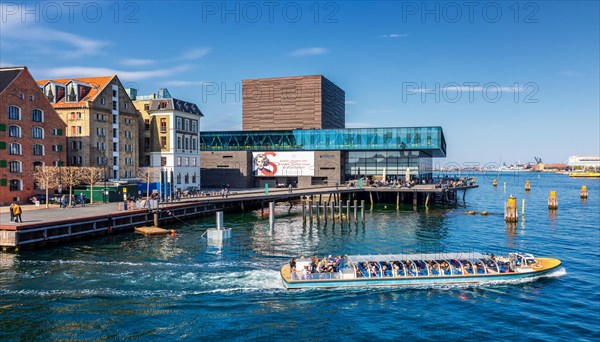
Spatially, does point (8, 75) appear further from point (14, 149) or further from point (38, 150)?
point (38, 150)

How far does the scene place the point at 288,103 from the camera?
190375 mm

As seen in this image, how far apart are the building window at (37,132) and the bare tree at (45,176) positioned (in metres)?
4.97

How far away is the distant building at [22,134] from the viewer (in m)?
63.1

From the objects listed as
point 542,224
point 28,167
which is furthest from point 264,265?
point 542,224

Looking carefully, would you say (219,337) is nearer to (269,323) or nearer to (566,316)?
(269,323)

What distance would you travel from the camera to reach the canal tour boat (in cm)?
3453

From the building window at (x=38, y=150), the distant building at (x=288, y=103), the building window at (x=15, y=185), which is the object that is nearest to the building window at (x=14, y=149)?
the building window at (x=38, y=150)

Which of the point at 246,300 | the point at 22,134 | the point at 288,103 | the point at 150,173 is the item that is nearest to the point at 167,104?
the point at 150,173

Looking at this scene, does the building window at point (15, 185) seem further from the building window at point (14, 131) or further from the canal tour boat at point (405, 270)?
the canal tour boat at point (405, 270)

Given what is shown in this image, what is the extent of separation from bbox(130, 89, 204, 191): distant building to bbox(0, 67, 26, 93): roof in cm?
2644

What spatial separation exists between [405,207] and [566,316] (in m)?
64.4

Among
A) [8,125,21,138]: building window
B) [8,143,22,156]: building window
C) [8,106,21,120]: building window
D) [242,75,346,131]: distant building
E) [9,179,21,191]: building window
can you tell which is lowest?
[9,179,21,191]: building window

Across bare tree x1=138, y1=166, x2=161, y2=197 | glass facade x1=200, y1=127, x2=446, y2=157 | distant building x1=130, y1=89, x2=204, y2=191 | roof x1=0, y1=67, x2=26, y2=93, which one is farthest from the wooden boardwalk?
glass facade x1=200, y1=127, x2=446, y2=157

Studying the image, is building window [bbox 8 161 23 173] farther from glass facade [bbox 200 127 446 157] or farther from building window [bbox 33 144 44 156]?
glass facade [bbox 200 127 446 157]
